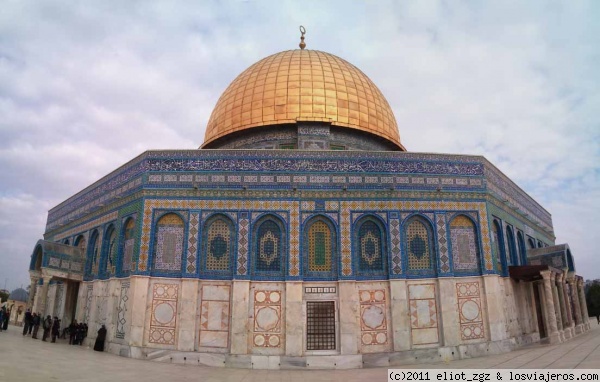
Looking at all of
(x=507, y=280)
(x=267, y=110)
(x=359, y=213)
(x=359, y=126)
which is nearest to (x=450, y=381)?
(x=359, y=213)

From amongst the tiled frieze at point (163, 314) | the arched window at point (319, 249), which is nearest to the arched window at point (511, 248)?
the arched window at point (319, 249)

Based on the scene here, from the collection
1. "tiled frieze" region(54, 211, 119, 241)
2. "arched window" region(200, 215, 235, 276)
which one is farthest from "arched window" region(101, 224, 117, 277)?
"arched window" region(200, 215, 235, 276)

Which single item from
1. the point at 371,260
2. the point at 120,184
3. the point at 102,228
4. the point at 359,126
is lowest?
the point at 371,260

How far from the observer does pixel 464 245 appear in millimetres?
13164

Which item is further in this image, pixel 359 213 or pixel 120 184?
pixel 120 184

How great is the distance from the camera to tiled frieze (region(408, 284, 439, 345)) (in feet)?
39.9

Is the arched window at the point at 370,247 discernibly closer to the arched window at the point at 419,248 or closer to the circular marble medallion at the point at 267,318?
the arched window at the point at 419,248

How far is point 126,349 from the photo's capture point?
12.0 metres

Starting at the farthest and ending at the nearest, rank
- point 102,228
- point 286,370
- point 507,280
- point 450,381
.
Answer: point 102,228, point 507,280, point 286,370, point 450,381

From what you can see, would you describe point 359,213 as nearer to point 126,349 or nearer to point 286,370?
point 286,370

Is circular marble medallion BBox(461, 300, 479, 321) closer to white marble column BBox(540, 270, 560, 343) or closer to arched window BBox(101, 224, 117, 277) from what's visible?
white marble column BBox(540, 270, 560, 343)

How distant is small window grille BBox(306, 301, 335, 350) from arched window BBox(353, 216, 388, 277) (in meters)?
1.48

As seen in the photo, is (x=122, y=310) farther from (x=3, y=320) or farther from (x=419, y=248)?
(x=419, y=248)

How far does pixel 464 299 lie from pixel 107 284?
11.6m
